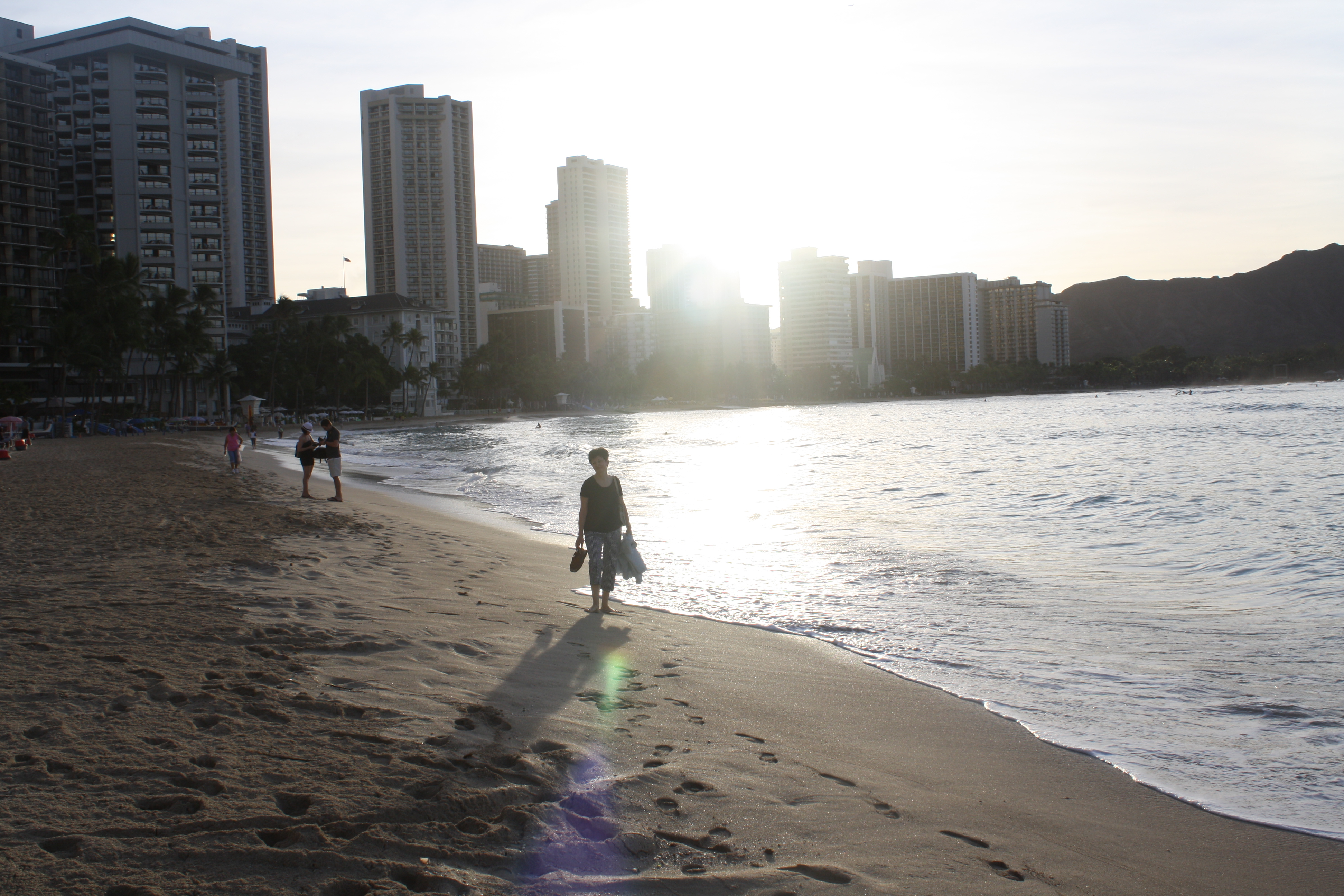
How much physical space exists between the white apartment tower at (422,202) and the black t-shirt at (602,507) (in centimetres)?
16201

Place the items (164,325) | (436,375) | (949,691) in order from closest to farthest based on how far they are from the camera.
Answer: (949,691) < (164,325) < (436,375)

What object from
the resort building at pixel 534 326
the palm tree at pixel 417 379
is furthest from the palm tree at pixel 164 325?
the resort building at pixel 534 326

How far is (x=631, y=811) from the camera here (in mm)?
3508

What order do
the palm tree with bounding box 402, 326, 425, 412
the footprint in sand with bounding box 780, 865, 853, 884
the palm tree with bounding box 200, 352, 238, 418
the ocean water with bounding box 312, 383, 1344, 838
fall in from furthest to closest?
the palm tree with bounding box 402, 326, 425, 412 < the palm tree with bounding box 200, 352, 238, 418 < the ocean water with bounding box 312, 383, 1344, 838 < the footprint in sand with bounding box 780, 865, 853, 884

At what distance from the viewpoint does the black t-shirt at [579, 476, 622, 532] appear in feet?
25.5

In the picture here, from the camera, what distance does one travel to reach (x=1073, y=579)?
9789 mm

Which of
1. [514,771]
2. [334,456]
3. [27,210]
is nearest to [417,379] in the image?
[27,210]

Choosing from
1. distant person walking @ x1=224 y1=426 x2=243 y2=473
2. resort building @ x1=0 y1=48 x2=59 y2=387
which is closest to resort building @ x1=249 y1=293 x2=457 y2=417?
resort building @ x1=0 y1=48 x2=59 y2=387

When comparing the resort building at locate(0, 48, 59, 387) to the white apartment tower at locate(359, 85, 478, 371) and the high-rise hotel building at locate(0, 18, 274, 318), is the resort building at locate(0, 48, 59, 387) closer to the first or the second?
the high-rise hotel building at locate(0, 18, 274, 318)

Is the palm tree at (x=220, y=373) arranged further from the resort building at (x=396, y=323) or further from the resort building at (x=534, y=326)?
the resort building at (x=534, y=326)

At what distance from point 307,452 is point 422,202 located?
164 meters

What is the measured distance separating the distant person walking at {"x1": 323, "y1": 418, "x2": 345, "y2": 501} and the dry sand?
33.3 ft

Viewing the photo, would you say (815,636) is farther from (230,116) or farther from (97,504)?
(230,116)

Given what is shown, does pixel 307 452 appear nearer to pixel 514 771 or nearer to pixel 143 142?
pixel 514 771
